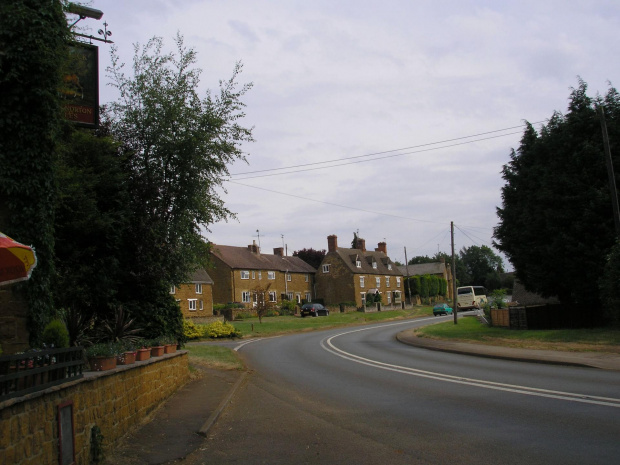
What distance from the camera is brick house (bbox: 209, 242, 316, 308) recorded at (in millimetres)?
66500

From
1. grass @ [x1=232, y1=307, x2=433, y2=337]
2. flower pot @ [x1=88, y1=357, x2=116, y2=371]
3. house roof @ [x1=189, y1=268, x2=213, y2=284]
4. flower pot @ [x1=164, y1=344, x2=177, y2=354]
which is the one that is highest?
house roof @ [x1=189, y1=268, x2=213, y2=284]

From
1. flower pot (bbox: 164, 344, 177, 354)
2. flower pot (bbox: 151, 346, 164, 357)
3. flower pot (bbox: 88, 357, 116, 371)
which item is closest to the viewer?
flower pot (bbox: 88, 357, 116, 371)

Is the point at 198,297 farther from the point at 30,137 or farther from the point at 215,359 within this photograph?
the point at 30,137

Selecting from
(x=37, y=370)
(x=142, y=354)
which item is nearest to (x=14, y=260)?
(x=37, y=370)

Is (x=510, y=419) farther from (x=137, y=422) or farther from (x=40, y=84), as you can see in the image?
(x=40, y=84)

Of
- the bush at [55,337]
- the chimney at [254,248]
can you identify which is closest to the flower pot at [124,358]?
the bush at [55,337]

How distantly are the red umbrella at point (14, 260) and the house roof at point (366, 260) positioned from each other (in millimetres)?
70353

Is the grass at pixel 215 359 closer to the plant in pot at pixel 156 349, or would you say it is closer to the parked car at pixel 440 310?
the plant in pot at pixel 156 349

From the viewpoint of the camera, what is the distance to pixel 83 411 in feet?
22.1

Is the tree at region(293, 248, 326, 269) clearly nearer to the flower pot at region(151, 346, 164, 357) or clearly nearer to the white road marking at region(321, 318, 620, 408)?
the white road marking at region(321, 318, 620, 408)

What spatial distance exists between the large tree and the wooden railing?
22.4 m

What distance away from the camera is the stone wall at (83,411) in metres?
5.08

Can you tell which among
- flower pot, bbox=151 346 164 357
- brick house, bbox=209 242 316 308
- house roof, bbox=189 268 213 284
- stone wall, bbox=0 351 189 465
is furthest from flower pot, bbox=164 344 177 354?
brick house, bbox=209 242 316 308

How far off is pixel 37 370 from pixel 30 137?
499 cm
